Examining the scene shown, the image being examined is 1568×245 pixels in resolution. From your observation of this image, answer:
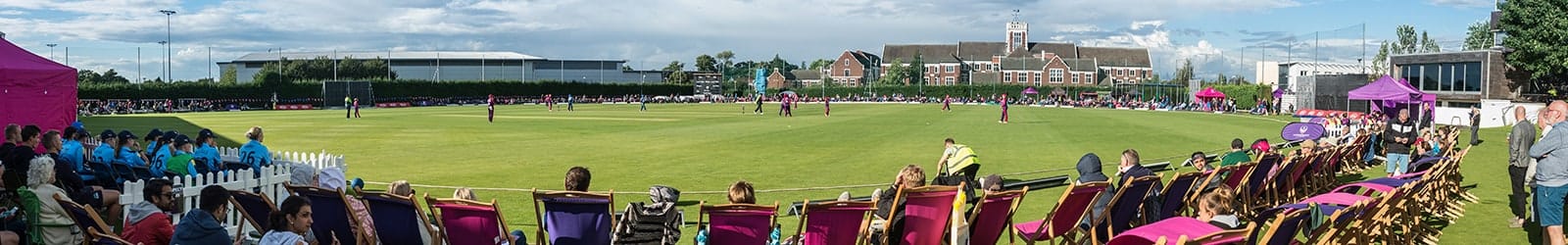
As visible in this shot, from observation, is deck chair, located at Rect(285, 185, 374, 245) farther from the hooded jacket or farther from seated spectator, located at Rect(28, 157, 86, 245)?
seated spectator, located at Rect(28, 157, 86, 245)

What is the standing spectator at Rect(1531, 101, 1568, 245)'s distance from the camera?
27.8 feet

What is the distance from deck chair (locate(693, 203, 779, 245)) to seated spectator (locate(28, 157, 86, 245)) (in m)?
4.53

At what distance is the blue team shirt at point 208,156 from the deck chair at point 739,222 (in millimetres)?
8822

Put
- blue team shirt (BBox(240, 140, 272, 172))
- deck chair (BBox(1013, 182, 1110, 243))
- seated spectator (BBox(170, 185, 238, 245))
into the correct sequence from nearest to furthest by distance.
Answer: seated spectator (BBox(170, 185, 238, 245)) < deck chair (BBox(1013, 182, 1110, 243)) < blue team shirt (BBox(240, 140, 272, 172))

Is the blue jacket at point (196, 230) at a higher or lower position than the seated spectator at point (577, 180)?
lower

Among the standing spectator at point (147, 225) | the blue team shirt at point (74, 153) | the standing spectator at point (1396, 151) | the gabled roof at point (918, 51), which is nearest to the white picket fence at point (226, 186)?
the standing spectator at point (147, 225)

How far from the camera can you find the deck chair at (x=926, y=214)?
7.07 m

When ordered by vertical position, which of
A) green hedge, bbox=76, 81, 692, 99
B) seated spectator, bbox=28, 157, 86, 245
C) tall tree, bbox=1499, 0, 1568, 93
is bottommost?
seated spectator, bbox=28, 157, 86, 245

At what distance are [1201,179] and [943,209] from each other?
3857 millimetres

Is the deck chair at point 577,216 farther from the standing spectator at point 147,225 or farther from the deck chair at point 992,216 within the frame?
the deck chair at point 992,216

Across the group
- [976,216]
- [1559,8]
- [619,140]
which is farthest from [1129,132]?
[976,216]

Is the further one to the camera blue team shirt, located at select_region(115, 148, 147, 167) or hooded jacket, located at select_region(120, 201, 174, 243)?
blue team shirt, located at select_region(115, 148, 147, 167)

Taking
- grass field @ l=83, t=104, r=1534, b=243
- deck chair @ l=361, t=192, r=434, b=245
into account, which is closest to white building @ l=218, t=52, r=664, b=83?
grass field @ l=83, t=104, r=1534, b=243

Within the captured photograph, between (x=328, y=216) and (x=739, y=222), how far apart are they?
2806 mm
